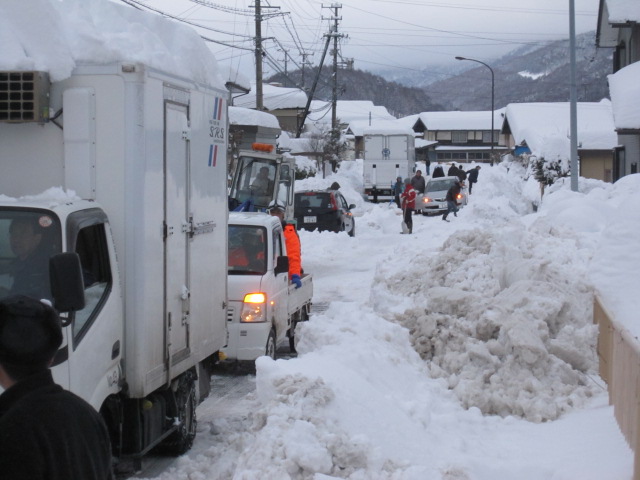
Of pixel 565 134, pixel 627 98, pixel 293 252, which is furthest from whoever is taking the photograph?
pixel 565 134

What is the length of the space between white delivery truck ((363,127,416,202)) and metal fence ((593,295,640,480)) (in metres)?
40.5

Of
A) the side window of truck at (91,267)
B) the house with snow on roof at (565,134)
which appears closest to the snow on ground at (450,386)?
the side window of truck at (91,267)

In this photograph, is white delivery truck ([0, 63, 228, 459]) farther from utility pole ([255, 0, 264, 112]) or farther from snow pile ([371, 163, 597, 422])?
utility pole ([255, 0, 264, 112])

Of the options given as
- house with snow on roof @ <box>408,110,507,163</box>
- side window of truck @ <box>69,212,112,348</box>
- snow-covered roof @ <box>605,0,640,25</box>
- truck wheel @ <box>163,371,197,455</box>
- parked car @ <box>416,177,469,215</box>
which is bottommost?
truck wheel @ <box>163,371,197,455</box>

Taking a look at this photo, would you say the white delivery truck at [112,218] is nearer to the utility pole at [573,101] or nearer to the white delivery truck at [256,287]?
the white delivery truck at [256,287]

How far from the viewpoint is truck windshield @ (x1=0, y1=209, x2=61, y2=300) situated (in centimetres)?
553

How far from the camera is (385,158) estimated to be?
164 ft

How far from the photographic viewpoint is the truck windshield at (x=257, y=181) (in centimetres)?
2014

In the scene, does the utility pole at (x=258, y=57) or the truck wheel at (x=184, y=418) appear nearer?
the truck wheel at (x=184, y=418)

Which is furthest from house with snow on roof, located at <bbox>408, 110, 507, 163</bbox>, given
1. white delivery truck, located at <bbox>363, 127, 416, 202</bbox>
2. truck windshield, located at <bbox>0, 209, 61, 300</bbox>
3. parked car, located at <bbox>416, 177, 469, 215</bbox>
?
truck windshield, located at <bbox>0, 209, 61, 300</bbox>

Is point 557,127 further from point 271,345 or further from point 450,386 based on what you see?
point 450,386

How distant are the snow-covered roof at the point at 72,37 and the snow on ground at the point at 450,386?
2553mm

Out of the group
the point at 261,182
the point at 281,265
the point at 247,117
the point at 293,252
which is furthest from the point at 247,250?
the point at 247,117

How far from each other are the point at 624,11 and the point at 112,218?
1970 centimetres
